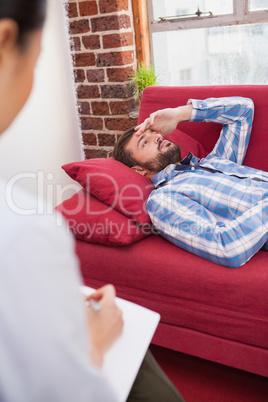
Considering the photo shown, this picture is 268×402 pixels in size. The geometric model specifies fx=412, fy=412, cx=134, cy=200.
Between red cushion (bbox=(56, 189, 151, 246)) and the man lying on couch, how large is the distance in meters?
0.10

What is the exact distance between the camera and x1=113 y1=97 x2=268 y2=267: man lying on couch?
4.81ft

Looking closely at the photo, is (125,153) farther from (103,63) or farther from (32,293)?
(32,293)

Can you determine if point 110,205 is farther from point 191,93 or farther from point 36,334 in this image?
point 36,334

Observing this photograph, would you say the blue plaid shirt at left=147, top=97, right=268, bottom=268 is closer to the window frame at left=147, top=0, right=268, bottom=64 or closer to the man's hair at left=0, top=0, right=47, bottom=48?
the window frame at left=147, top=0, right=268, bottom=64

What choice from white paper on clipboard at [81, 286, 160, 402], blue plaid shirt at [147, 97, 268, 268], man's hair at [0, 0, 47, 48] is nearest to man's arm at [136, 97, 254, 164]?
blue plaid shirt at [147, 97, 268, 268]

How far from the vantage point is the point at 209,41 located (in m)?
2.64

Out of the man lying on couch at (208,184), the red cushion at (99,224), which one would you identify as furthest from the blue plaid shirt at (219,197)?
the red cushion at (99,224)

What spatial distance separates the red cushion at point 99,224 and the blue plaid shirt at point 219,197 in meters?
0.10

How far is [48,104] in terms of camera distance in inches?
107

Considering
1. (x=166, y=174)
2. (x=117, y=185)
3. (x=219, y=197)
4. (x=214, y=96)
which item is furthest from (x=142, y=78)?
(x=219, y=197)

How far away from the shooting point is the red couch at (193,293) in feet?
4.64

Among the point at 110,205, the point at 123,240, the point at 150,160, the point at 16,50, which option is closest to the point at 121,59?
the point at 150,160

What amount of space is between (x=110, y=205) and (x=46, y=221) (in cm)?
131

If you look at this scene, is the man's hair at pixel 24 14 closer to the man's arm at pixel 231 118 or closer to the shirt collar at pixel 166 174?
the shirt collar at pixel 166 174
